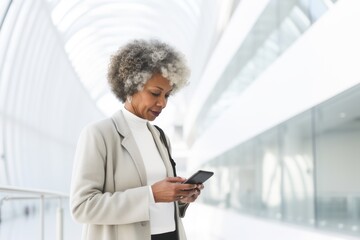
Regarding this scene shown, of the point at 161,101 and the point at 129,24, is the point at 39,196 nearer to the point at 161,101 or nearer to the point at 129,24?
the point at 161,101

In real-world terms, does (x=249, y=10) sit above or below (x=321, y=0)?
above

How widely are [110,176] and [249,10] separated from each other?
38.8 feet

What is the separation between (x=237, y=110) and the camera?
15.7 meters

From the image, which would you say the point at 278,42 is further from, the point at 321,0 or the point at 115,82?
the point at 115,82

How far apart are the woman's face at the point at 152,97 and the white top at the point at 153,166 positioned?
0.05 m

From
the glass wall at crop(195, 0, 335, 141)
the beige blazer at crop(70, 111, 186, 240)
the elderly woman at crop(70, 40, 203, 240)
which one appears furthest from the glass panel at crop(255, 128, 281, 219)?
the beige blazer at crop(70, 111, 186, 240)

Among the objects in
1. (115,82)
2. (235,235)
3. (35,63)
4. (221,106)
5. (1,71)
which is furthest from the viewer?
(35,63)

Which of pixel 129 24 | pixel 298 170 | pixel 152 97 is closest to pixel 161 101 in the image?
pixel 152 97

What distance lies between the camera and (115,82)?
8.05 feet

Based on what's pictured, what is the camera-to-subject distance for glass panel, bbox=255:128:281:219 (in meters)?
11.2

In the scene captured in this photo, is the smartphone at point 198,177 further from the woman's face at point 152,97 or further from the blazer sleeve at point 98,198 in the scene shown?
the woman's face at point 152,97

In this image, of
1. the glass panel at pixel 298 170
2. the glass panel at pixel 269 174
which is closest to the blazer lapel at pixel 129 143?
the glass panel at pixel 298 170

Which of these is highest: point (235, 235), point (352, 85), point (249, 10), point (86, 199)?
point (249, 10)

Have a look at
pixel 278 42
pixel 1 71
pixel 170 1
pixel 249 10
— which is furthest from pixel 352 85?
pixel 170 1
